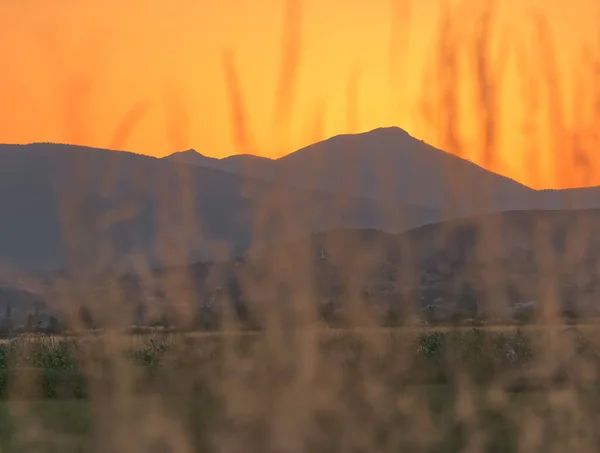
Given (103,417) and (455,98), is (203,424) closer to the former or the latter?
(103,417)

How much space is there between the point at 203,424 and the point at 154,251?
5.33ft

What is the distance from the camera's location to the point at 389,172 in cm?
630

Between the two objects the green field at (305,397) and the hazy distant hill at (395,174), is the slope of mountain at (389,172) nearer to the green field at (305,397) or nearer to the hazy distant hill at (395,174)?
the hazy distant hill at (395,174)

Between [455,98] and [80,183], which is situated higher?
[455,98]

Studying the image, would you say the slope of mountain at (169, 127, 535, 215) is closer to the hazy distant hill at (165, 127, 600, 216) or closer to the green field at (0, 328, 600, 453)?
the hazy distant hill at (165, 127, 600, 216)

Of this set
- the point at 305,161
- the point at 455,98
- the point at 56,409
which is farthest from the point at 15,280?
the point at 56,409

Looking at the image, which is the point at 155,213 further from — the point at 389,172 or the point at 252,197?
the point at 389,172

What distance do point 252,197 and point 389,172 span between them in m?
0.92

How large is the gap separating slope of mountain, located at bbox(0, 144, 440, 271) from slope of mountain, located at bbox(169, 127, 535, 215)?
0.08m

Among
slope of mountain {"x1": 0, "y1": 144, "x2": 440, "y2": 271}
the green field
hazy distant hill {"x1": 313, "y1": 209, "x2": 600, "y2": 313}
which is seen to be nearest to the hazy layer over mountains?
slope of mountain {"x1": 0, "y1": 144, "x2": 440, "y2": 271}

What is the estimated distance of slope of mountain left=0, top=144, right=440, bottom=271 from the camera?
555 cm

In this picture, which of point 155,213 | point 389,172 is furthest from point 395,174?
point 155,213

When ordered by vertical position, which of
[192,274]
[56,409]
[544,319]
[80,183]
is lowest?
[56,409]

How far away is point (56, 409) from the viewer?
502 inches
